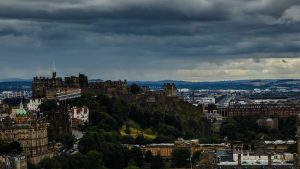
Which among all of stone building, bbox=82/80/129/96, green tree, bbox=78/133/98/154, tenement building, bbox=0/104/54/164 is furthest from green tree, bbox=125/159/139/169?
stone building, bbox=82/80/129/96

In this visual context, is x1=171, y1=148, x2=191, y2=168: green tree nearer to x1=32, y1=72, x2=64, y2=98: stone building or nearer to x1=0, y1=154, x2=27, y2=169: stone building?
x1=0, y1=154, x2=27, y2=169: stone building

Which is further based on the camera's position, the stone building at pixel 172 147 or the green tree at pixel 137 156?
the stone building at pixel 172 147

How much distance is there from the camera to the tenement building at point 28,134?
98188 millimetres

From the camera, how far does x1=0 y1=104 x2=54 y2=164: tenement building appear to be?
9819 cm

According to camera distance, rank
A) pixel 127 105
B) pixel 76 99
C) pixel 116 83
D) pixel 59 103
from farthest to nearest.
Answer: pixel 116 83
pixel 127 105
pixel 76 99
pixel 59 103

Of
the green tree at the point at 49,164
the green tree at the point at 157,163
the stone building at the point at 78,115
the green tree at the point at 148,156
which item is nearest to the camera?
the green tree at the point at 49,164

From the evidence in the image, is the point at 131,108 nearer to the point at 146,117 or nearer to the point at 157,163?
the point at 146,117

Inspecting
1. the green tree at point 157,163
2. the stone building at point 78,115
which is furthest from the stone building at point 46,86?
the green tree at point 157,163

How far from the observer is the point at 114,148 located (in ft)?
344

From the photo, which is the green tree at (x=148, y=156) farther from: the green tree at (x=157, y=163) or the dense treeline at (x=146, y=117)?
the dense treeline at (x=146, y=117)

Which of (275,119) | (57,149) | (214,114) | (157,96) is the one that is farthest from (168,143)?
(214,114)

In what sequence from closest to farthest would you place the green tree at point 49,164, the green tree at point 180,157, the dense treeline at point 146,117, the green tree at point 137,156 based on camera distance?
the green tree at point 49,164, the green tree at point 137,156, the green tree at point 180,157, the dense treeline at point 146,117

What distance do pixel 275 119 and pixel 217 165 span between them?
9861 cm

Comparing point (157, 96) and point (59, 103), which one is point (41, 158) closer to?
point (59, 103)
